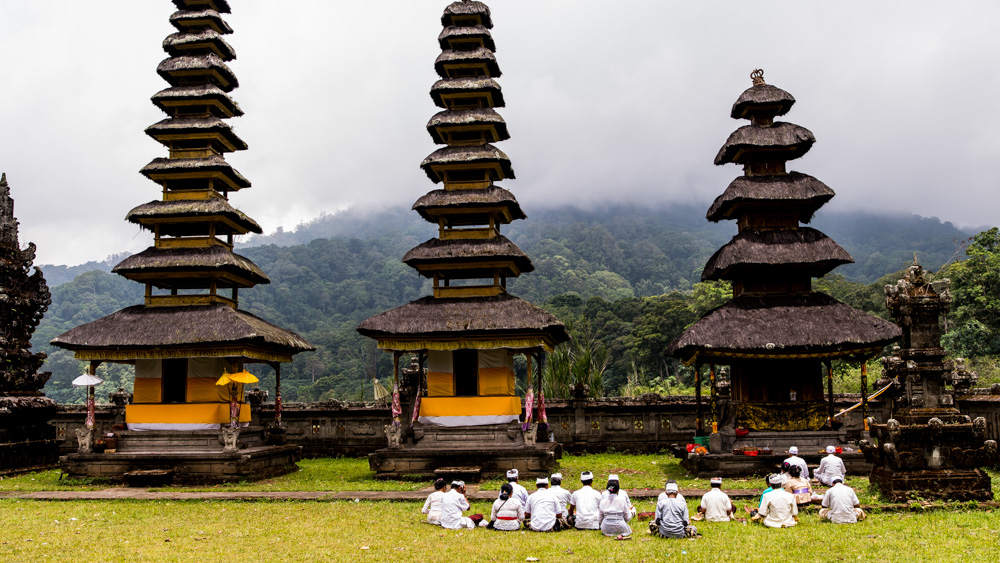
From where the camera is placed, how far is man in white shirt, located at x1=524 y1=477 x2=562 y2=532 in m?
11.6

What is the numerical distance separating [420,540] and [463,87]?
14.5m

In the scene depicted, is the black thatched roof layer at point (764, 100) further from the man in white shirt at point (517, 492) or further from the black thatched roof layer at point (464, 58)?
the man in white shirt at point (517, 492)

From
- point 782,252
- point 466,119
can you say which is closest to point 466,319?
point 466,119

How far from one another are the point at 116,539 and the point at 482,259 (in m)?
11.3

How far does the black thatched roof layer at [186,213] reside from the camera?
21.1m

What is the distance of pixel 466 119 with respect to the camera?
21859 millimetres

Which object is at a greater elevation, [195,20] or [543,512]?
[195,20]

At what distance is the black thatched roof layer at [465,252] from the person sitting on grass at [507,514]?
9.37 m

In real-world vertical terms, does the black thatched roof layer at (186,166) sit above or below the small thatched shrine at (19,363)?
above

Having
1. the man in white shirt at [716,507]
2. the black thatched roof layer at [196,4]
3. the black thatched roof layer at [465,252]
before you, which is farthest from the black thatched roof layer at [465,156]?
the man in white shirt at [716,507]

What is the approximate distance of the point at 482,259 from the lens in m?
20.7

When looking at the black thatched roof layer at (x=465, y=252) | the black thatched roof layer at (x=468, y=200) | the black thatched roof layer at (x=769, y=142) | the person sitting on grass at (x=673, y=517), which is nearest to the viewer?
the person sitting on grass at (x=673, y=517)

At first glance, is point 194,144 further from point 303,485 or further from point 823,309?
point 823,309

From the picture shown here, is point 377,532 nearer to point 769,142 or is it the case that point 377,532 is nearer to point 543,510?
point 543,510
